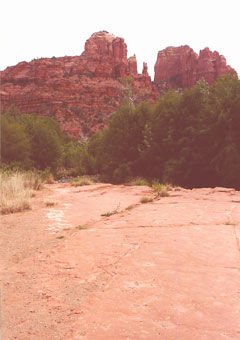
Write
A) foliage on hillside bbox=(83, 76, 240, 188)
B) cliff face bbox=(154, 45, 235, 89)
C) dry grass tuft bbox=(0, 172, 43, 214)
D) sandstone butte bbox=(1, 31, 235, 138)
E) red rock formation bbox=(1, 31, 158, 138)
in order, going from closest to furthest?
dry grass tuft bbox=(0, 172, 43, 214)
foliage on hillside bbox=(83, 76, 240, 188)
red rock formation bbox=(1, 31, 158, 138)
sandstone butte bbox=(1, 31, 235, 138)
cliff face bbox=(154, 45, 235, 89)

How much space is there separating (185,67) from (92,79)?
39.3 meters

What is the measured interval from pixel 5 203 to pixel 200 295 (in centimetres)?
613

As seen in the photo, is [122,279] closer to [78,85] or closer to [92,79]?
[78,85]

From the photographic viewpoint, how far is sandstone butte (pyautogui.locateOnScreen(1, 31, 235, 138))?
78456 millimetres

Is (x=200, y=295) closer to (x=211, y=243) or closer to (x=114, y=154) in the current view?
(x=211, y=243)

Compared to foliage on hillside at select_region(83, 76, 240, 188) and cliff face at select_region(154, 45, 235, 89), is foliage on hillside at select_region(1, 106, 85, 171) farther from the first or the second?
cliff face at select_region(154, 45, 235, 89)

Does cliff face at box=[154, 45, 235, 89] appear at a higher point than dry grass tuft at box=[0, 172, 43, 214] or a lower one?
higher

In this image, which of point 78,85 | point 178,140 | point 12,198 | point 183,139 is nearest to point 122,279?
point 12,198

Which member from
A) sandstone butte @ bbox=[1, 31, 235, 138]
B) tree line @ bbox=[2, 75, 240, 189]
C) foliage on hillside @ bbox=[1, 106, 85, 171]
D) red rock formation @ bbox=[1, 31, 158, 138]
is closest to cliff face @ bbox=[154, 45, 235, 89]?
sandstone butte @ bbox=[1, 31, 235, 138]

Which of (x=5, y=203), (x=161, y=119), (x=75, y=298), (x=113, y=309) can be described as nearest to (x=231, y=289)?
(x=113, y=309)

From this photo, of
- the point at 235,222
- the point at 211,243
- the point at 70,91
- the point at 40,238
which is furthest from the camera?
the point at 70,91

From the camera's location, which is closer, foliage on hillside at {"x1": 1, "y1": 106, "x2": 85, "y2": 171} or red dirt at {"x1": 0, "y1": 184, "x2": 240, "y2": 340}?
red dirt at {"x1": 0, "y1": 184, "x2": 240, "y2": 340}

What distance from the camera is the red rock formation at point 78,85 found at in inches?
3046

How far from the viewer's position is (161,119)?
2111 centimetres
